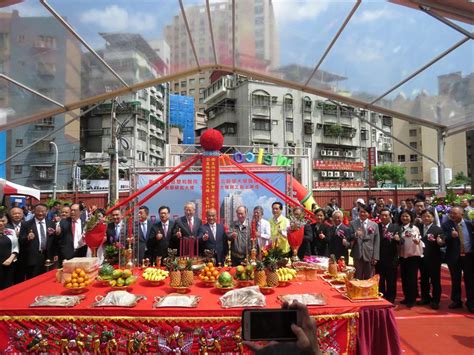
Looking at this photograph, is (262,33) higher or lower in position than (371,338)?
higher

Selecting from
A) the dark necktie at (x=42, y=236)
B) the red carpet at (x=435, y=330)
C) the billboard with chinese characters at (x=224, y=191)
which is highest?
the billboard with chinese characters at (x=224, y=191)

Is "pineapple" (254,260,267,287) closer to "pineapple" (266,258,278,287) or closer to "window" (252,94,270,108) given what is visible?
"pineapple" (266,258,278,287)

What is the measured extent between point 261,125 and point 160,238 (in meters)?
30.5

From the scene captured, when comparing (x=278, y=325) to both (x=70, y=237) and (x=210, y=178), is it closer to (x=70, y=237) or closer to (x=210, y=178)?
(x=210, y=178)

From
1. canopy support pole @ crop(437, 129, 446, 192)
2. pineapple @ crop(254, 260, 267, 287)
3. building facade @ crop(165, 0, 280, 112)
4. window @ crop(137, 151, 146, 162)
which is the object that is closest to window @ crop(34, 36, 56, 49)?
building facade @ crop(165, 0, 280, 112)

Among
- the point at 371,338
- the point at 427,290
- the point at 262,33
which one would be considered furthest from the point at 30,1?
the point at 427,290

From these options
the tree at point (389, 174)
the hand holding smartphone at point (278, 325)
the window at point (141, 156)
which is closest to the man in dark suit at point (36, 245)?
the hand holding smartphone at point (278, 325)

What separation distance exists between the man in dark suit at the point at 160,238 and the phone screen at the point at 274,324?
3.93m

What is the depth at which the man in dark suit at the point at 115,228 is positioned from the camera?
17.2 ft

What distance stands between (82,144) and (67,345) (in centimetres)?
3795

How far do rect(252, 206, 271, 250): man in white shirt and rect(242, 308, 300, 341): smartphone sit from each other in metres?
3.53

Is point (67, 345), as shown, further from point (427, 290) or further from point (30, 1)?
point (427, 290)

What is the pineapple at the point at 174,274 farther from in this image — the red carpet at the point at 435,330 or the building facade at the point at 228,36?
the building facade at the point at 228,36

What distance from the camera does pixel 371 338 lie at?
292 cm
